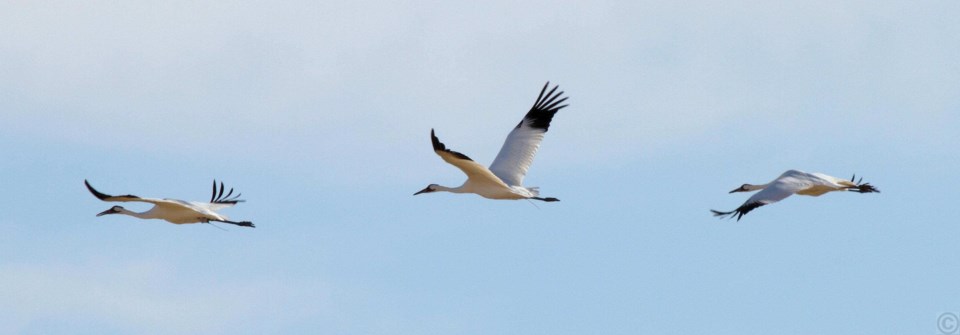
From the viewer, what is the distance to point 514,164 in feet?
77.1

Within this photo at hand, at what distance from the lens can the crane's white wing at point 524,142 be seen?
76.7 ft

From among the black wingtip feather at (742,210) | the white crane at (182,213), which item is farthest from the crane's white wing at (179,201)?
the black wingtip feather at (742,210)

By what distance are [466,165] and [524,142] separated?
2514 mm

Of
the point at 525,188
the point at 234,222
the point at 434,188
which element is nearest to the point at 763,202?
the point at 525,188

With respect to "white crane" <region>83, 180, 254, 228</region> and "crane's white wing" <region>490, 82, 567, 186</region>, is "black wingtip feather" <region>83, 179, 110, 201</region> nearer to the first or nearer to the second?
"white crane" <region>83, 180, 254, 228</region>

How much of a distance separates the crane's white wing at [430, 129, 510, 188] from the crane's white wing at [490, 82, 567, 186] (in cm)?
88

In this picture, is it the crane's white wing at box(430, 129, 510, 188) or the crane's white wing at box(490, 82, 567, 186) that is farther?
the crane's white wing at box(490, 82, 567, 186)

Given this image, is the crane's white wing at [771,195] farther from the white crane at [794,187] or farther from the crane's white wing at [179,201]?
the crane's white wing at [179,201]

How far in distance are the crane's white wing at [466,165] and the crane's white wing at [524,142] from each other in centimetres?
88

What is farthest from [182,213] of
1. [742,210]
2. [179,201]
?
Result: [742,210]

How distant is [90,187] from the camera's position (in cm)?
2125

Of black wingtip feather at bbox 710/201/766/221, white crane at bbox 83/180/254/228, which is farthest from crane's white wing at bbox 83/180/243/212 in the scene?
black wingtip feather at bbox 710/201/766/221

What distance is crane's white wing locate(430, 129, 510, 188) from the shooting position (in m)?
20.5

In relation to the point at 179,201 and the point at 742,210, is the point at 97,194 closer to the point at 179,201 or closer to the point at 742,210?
the point at 179,201
